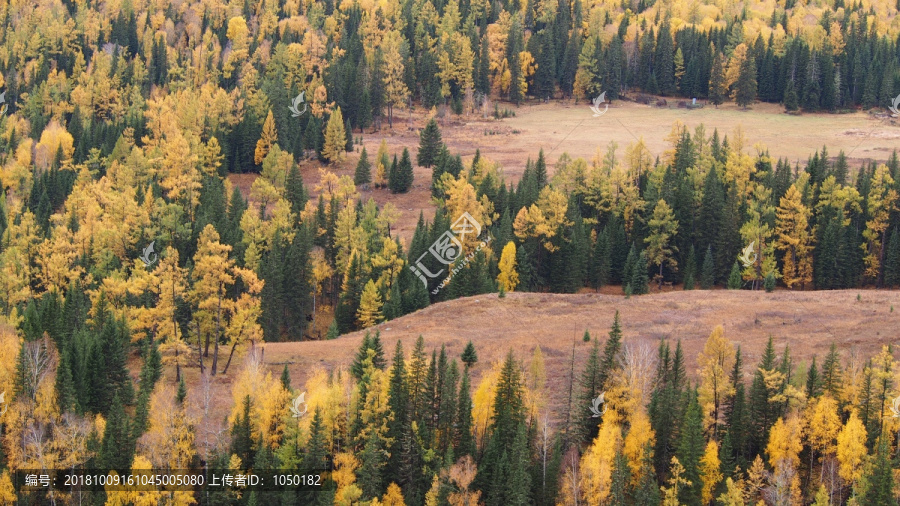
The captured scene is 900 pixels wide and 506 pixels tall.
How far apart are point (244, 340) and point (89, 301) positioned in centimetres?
2873

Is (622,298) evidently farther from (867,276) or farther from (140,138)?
(140,138)

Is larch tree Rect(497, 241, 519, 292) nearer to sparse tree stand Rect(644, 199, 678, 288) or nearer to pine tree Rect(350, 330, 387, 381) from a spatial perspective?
sparse tree stand Rect(644, 199, 678, 288)

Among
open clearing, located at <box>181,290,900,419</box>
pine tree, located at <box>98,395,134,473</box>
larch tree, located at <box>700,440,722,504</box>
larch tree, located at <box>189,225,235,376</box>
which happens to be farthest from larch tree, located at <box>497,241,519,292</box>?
pine tree, located at <box>98,395,134,473</box>

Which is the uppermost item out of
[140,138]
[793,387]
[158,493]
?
[140,138]

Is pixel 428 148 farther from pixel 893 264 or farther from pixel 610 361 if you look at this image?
pixel 610 361

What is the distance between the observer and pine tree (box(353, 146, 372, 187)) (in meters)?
166

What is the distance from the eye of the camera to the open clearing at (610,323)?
320ft

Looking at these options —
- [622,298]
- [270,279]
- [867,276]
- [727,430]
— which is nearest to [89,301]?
[270,279]

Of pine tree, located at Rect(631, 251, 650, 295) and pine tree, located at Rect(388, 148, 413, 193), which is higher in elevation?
pine tree, located at Rect(388, 148, 413, 193)

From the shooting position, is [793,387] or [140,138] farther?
[140,138]

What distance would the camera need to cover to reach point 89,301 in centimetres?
11475

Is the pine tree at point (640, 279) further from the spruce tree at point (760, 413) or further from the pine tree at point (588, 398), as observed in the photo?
the spruce tree at point (760, 413)

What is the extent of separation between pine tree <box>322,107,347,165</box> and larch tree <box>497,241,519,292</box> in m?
58.5

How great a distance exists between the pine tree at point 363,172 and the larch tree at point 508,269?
44684 mm
